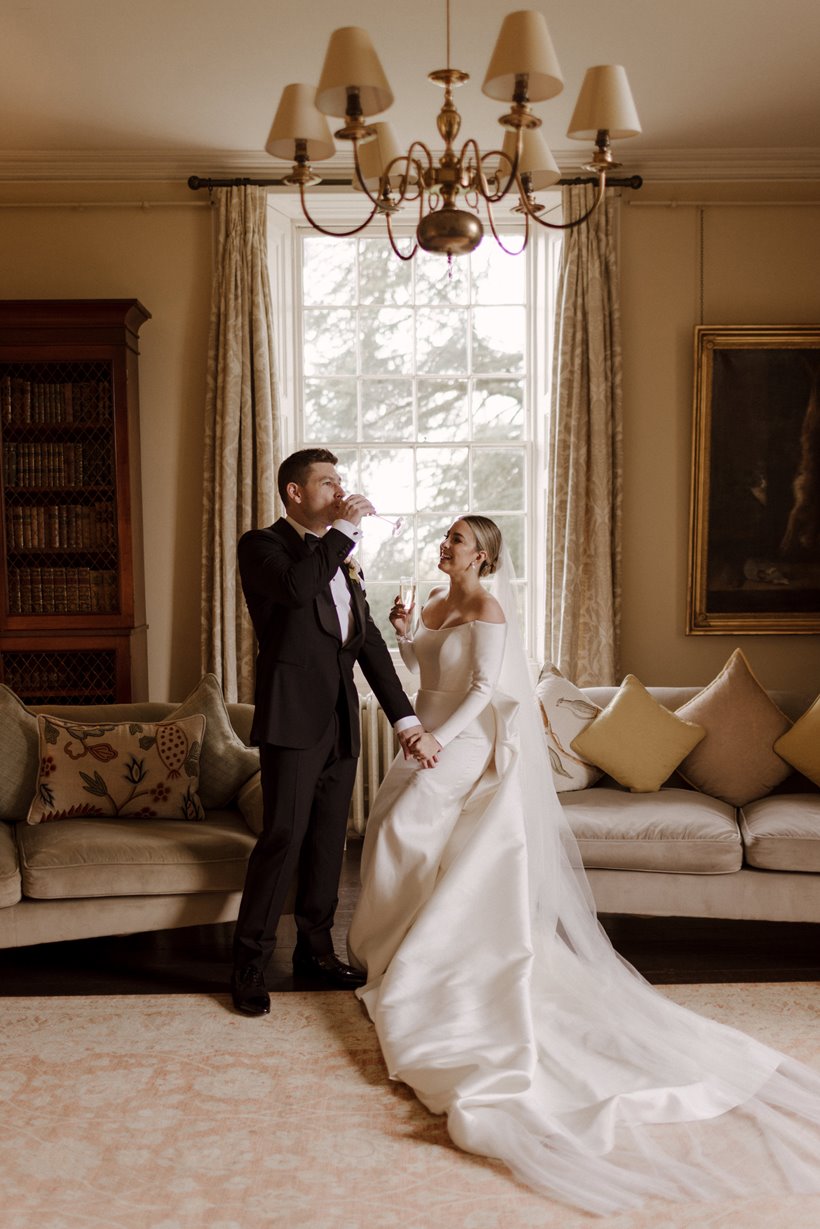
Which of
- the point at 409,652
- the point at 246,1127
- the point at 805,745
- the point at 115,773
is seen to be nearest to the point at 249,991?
the point at 246,1127

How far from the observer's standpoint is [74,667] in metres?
5.06

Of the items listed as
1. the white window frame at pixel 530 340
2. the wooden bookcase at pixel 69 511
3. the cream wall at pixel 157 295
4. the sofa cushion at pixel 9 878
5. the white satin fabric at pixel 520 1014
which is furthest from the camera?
the white window frame at pixel 530 340

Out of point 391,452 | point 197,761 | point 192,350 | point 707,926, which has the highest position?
point 192,350

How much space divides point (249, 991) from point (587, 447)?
10.1 ft

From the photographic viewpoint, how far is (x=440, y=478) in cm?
573

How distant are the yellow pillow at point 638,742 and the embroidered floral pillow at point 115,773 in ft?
4.83

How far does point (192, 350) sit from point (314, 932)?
10.1 ft

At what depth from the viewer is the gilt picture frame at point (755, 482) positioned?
17.4ft

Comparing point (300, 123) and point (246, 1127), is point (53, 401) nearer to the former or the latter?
point (300, 123)

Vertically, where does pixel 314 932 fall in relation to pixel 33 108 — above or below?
below

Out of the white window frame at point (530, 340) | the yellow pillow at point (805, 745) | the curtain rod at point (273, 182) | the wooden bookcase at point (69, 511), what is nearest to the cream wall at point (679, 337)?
the curtain rod at point (273, 182)

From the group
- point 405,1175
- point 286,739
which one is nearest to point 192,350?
point 286,739

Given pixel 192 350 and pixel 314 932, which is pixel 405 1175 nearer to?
pixel 314 932

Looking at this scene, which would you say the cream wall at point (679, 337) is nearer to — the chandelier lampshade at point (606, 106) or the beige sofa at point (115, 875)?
the beige sofa at point (115, 875)
